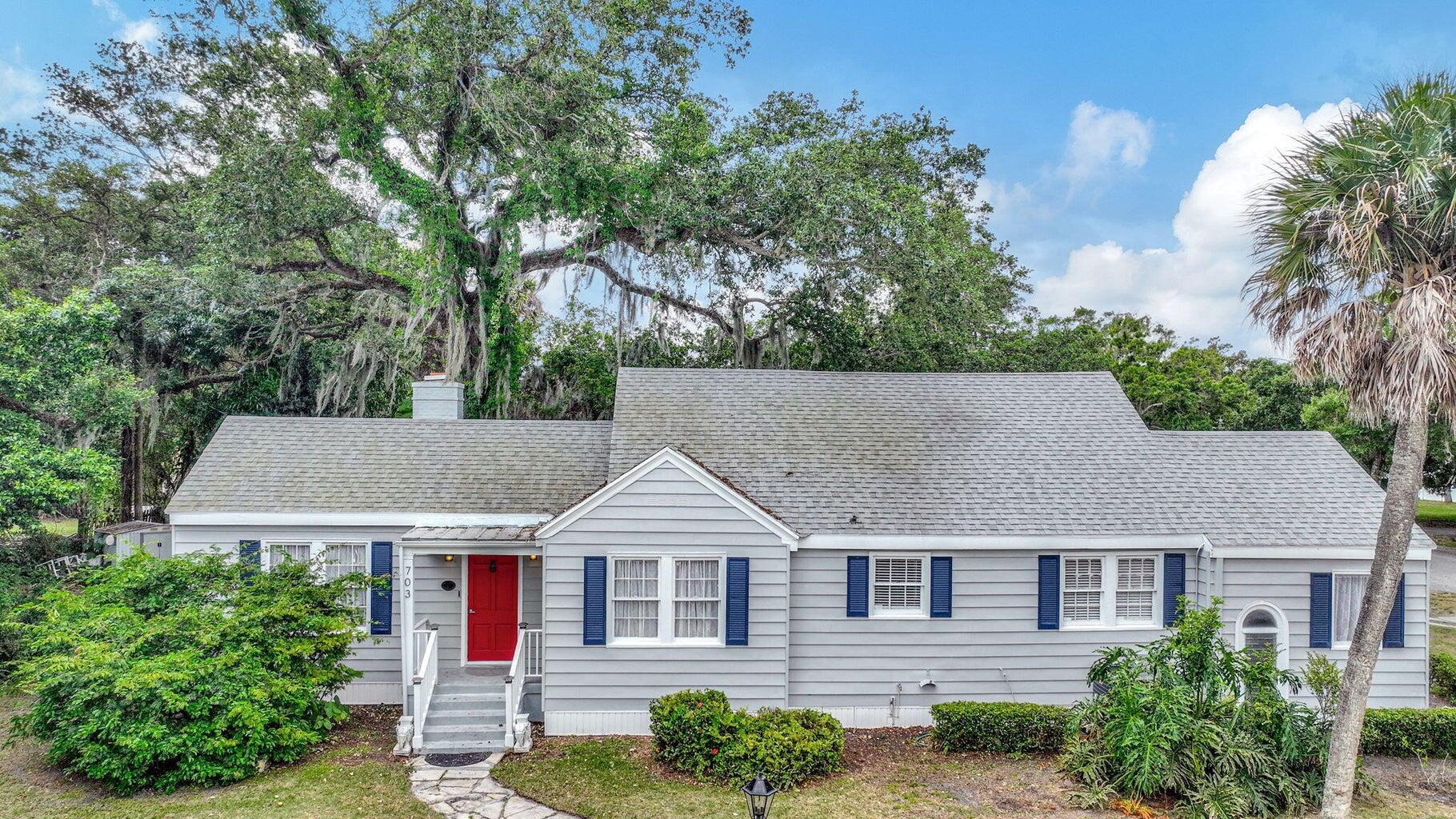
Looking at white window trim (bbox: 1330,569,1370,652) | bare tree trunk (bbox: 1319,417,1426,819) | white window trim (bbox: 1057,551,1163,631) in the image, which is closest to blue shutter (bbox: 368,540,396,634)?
white window trim (bbox: 1057,551,1163,631)

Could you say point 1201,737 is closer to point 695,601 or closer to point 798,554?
point 798,554

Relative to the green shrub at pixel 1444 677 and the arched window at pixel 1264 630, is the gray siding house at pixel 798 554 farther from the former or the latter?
the green shrub at pixel 1444 677

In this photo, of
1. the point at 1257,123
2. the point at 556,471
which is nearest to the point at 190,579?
the point at 556,471

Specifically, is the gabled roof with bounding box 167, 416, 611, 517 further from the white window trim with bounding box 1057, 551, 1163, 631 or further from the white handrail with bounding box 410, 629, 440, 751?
the white window trim with bounding box 1057, 551, 1163, 631

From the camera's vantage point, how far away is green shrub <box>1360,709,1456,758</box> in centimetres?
895

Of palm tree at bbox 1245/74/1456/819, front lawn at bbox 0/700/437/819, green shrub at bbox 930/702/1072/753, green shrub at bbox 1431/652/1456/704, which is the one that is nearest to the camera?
palm tree at bbox 1245/74/1456/819

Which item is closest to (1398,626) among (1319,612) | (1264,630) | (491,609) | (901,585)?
(1319,612)

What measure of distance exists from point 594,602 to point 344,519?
4306 mm

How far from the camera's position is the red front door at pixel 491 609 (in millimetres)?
10672

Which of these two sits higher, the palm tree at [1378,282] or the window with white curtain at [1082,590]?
the palm tree at [1378,282]

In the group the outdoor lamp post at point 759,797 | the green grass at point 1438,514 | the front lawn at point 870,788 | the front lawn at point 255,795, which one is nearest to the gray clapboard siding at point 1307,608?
the front lawn at point 870,788

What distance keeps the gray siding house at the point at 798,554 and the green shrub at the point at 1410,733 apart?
1055mm

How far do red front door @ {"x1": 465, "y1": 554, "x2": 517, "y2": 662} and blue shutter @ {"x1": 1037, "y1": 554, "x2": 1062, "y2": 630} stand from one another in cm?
769

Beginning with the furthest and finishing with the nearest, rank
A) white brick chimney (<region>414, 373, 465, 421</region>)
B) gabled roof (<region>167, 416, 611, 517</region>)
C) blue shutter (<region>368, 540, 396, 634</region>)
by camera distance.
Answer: white brick chimney (<region>414, 373, 465, 421</region>), gabled roof (<region>167, 416, 611, 517</region>), blue shutter (<region>368, 540, 396, 634</region>)
